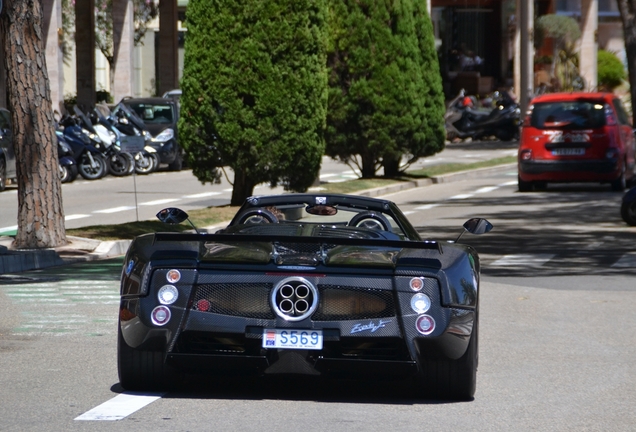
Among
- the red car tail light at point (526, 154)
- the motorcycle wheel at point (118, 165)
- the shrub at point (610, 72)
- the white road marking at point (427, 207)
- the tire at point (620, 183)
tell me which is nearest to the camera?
the white road marking at point (427, 207)

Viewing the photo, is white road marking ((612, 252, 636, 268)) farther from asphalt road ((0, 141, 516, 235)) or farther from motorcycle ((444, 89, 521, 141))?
motorcycle ((444, 89, 521, 141))

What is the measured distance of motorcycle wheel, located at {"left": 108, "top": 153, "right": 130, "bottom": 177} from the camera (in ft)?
105

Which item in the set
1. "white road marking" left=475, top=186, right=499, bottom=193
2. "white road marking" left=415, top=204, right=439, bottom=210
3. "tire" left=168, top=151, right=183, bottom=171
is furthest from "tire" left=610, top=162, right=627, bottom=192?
"tire" left=168, top=151, right=183, bottom=171

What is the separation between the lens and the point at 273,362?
6.89 meters

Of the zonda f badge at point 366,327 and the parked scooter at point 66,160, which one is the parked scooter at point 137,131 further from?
the zonda f badge at point 366,327

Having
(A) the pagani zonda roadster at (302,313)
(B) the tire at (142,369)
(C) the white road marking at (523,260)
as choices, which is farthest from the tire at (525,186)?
(B) the tire at (142,369)

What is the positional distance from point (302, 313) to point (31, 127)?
33.0 feet

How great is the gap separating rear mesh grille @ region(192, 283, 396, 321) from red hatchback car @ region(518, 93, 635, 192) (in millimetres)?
19514

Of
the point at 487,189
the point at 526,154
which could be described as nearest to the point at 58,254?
the point at 526,154

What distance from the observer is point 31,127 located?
53.2 feet

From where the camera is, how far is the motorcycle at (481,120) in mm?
48000

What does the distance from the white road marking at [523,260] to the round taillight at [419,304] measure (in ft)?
27.0

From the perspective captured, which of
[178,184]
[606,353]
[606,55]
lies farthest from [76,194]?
[606,55]

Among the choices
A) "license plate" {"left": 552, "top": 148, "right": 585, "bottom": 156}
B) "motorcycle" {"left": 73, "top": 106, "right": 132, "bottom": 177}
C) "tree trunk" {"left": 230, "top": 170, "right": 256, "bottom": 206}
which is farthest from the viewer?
"motorcycle" {"left": 73, "top": 106, "right": 132, "bottom": 177}
